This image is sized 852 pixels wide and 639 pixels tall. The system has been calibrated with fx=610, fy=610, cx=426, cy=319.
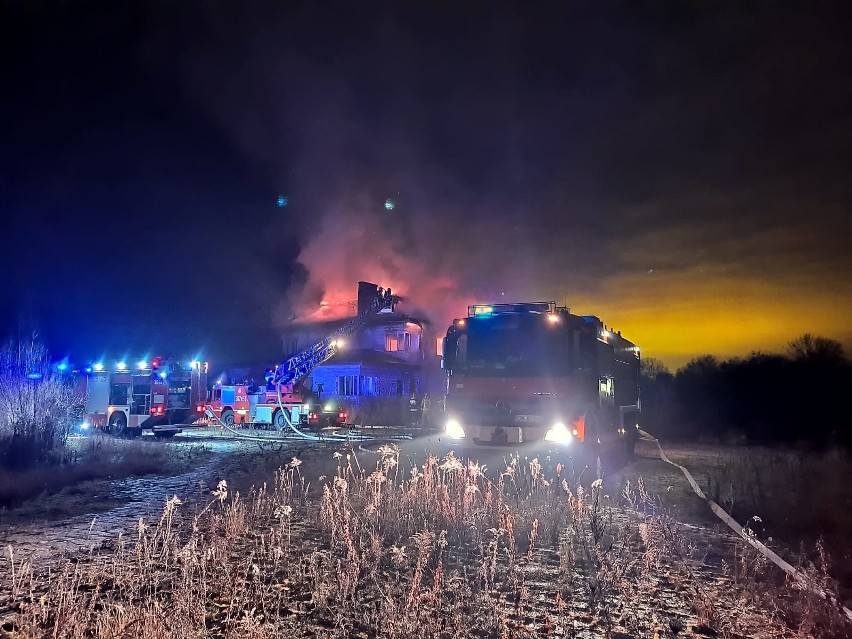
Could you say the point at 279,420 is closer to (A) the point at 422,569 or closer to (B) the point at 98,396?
(B) the point at 98,396

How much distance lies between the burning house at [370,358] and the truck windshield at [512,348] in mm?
21246

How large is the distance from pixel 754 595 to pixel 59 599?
5.44 m

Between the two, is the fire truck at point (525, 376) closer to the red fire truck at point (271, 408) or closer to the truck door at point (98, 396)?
the red fire truck at point (271, 408)

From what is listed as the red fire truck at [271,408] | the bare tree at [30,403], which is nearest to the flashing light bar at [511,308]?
the bare tree at [30,403]

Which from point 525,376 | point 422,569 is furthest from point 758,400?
point 422,569

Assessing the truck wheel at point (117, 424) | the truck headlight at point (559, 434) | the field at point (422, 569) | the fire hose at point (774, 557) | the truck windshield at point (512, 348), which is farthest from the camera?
the truck wheel at point (117, 424)

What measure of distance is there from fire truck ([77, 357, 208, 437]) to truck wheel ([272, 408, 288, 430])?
3.77 m

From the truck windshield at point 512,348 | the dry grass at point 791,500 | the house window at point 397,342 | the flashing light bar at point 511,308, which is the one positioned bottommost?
the dry grass at point 791,500

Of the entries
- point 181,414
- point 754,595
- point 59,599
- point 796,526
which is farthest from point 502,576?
point 181,414

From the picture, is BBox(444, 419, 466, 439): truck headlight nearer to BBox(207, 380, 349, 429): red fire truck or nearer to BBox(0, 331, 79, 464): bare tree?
BBox(0, 331, 79, 464): bare tree

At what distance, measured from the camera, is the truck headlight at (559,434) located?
1062 cm

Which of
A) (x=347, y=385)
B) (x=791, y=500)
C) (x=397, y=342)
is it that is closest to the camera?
(x=791, y=500)

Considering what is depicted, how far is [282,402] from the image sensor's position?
25.6 meters

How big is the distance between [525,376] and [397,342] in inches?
1275
